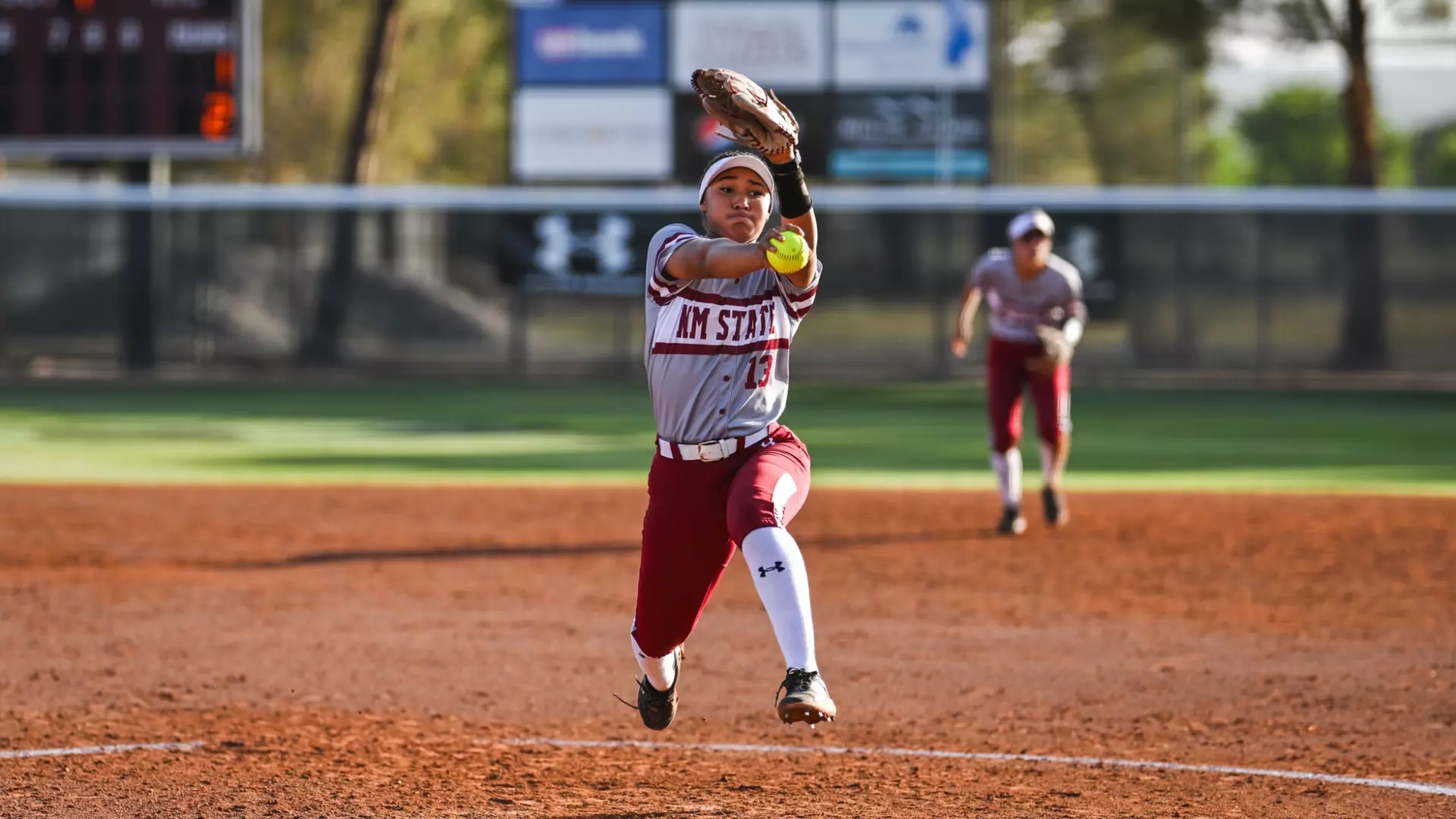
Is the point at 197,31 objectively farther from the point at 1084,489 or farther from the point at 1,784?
→ the point at 1,784

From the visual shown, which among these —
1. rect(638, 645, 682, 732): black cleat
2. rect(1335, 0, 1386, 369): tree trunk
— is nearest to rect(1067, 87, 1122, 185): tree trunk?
rect(1335, 0, 1386, 369): tree trunk

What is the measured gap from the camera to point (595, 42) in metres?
29.7

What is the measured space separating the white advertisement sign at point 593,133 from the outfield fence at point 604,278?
1207 millimetres

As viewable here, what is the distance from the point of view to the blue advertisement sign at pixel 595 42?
29.5m

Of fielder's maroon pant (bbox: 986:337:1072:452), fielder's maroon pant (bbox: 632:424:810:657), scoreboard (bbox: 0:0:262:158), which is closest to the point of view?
fielder's maroon pant (bbox: 632:424:810:657)

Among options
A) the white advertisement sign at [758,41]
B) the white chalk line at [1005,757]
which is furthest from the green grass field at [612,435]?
the white chalk line at [1005,757]

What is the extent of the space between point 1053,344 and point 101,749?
713 centimetres

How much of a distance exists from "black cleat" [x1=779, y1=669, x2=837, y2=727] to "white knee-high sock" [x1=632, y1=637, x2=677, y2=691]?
843 mm

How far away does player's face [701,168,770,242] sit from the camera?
549cm

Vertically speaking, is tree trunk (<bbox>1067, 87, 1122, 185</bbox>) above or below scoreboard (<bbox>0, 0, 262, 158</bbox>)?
above

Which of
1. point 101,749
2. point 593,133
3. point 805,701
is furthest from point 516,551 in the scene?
point 593,133

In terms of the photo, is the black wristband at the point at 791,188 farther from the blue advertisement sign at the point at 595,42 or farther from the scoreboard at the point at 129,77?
the blue advertisement sign at the point at 595,42

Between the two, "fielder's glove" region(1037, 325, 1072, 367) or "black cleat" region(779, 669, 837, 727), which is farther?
"fielder's glove" region(1037, 325, 1072, 367)

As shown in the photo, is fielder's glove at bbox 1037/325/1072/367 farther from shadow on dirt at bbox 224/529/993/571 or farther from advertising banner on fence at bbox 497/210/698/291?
advertising banner on fence at bbox 497/210/698/291
